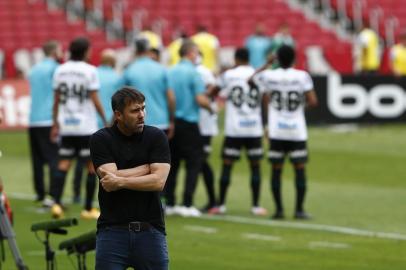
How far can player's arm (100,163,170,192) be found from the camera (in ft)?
28.0

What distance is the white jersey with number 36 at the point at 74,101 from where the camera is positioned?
16.6 m

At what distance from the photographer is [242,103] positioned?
56.9 ft

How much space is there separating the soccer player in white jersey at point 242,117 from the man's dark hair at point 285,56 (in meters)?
0.69

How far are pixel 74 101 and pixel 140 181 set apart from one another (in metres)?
8.44

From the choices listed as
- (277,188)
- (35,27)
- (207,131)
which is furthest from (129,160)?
(35,27)

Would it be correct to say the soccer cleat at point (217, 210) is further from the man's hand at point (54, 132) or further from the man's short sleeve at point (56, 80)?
the man's short sleeve at point (56, 80)

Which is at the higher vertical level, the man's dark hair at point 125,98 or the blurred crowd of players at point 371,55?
the man's dark hair at point 125,98

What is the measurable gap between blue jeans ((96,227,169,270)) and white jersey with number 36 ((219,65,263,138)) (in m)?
8.62

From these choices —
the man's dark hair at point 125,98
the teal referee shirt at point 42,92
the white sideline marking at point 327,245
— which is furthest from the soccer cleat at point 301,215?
the man's dark hair at point 125,98

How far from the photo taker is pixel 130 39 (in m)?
36.9

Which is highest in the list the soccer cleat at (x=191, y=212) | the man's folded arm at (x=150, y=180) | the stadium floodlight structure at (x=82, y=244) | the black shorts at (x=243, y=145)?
the man's folded arm at (x=150, y=180)

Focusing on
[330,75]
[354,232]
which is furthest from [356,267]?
[330,75]

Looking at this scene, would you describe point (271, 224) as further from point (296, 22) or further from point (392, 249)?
point (296, 22)

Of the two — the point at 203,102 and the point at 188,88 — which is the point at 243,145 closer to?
the point at 203,102
